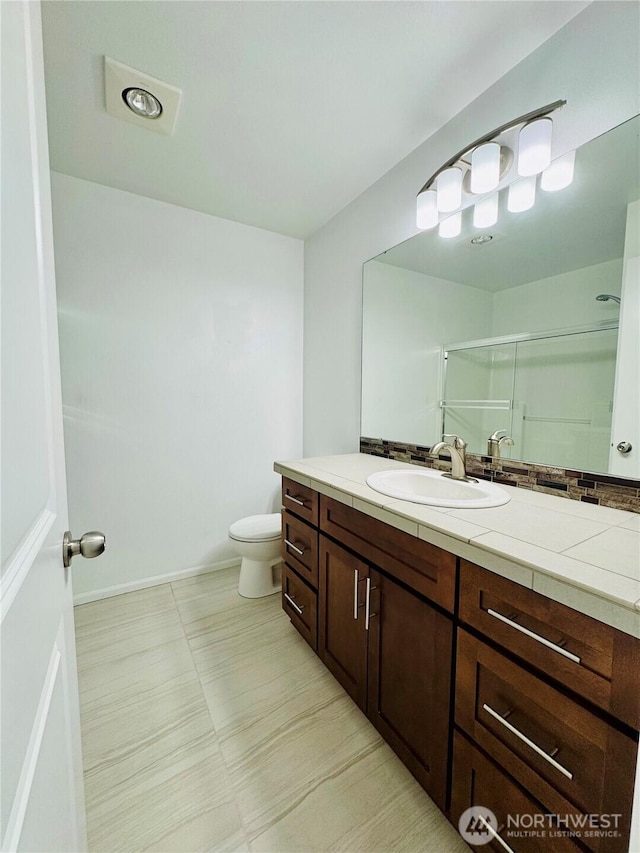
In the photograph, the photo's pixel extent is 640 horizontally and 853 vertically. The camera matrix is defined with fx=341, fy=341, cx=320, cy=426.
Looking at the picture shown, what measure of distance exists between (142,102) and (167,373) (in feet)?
4.19

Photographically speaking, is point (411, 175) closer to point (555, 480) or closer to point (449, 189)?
point (449, 189)

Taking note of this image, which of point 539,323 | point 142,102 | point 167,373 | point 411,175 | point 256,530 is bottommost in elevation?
point 256,530

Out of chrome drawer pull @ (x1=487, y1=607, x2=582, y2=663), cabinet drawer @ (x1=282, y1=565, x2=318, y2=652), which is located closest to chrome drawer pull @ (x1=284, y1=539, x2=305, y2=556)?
cabinet drawer @ (x1=282, y1=565, x2=318, y2=652)

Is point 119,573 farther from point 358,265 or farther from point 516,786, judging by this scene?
point 358,265

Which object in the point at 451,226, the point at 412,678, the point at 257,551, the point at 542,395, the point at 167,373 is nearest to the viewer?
the point at 412,678

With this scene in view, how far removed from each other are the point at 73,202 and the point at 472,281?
2129 mm

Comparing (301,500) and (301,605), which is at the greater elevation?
(301,500)

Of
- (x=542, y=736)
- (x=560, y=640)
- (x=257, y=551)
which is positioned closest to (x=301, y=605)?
(x=257, y=551)

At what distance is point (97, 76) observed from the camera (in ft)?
4.27

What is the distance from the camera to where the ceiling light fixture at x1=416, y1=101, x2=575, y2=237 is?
1.15m

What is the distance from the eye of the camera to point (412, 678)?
100cm

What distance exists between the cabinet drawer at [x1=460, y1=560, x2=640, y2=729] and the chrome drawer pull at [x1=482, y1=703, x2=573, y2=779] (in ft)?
0.55

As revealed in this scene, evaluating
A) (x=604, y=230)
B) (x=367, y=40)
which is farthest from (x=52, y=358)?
(x=604, y=230)

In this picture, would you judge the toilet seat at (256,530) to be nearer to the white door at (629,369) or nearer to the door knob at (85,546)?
the door knob at (85,546)
